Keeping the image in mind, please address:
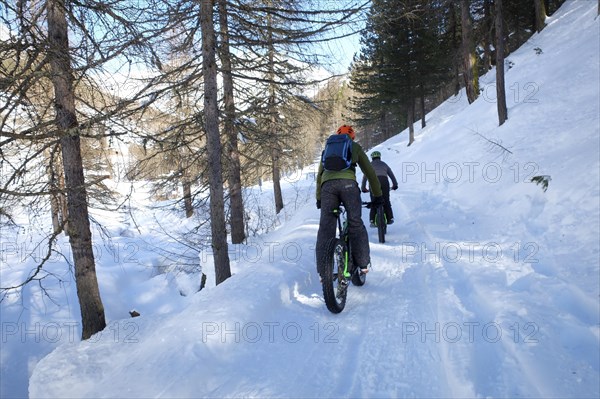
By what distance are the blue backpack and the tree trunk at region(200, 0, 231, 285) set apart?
2604 mm

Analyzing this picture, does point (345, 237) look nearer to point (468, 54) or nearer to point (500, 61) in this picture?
point (500, 61)

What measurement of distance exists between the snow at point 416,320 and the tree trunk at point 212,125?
1.34 metres

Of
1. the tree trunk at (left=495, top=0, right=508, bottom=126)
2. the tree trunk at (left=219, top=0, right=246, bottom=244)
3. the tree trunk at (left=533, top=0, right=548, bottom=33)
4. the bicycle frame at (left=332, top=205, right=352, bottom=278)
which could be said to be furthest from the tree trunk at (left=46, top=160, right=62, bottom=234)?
the tree trunk at (left=533, top=0, right=548, bottom=33)

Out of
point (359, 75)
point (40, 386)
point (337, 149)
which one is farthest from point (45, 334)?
point (359, 75)

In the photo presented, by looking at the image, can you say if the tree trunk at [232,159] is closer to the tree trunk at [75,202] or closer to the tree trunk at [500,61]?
the tree trunk at [75,202]

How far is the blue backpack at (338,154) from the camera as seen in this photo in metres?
4.15

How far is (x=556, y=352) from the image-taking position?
9.03 ft

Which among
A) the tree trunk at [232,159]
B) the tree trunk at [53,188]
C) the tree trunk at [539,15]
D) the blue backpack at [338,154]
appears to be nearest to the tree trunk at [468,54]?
the tree trunk at [539,15]

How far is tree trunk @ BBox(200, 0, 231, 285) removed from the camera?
5867 mm

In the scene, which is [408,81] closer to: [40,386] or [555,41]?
[555,41]

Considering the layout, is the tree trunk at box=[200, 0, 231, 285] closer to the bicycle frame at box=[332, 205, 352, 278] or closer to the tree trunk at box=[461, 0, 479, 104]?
the bicycle frame at box=[332, 205, 352, 278]

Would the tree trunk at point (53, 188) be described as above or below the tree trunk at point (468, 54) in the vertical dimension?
below

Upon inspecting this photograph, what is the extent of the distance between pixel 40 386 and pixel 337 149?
Answer: 156 inches

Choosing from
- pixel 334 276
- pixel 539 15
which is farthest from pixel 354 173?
pixel 539 15
